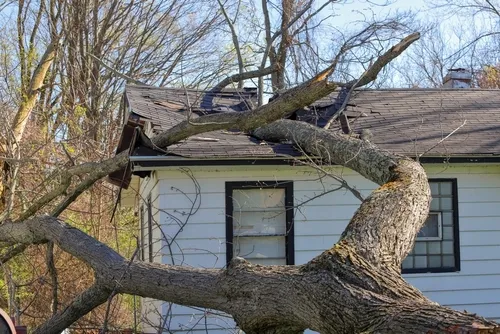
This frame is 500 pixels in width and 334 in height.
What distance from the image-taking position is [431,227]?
9461 mm

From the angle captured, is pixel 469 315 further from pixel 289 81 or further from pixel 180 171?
pixel 289 81

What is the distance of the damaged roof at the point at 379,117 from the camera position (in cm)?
886

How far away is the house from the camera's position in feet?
28.5

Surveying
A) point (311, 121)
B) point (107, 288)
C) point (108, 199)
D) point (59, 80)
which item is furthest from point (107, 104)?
point (107, 288)

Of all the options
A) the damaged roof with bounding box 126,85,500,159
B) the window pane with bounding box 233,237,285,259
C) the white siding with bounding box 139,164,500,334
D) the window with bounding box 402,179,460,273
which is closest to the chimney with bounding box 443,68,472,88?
the damaged roof with bounding box 126,85,500,159

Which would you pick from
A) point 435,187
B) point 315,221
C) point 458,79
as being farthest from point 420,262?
point 458,79

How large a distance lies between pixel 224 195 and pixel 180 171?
2.06 feet

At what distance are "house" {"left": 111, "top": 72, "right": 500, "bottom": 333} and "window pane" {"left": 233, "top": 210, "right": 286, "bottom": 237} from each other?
0.04 ft

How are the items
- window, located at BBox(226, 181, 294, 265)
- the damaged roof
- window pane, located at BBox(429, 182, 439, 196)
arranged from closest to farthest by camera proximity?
the damaged roof
window, located at BBox(226, 181, 294, 265)
window pane, located at BBox(429, 182, 439, 196)

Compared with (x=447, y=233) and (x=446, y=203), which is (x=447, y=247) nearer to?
(x=447, y=233)

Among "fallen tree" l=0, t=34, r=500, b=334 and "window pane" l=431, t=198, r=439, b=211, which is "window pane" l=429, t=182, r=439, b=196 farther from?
"fallen tree" l=0, t=34, r=500, b=334

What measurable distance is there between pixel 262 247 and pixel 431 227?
2.29 meters

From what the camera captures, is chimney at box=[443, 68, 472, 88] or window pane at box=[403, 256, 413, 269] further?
chimney at box=[443, 68, 472, 88]

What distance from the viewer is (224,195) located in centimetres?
888
